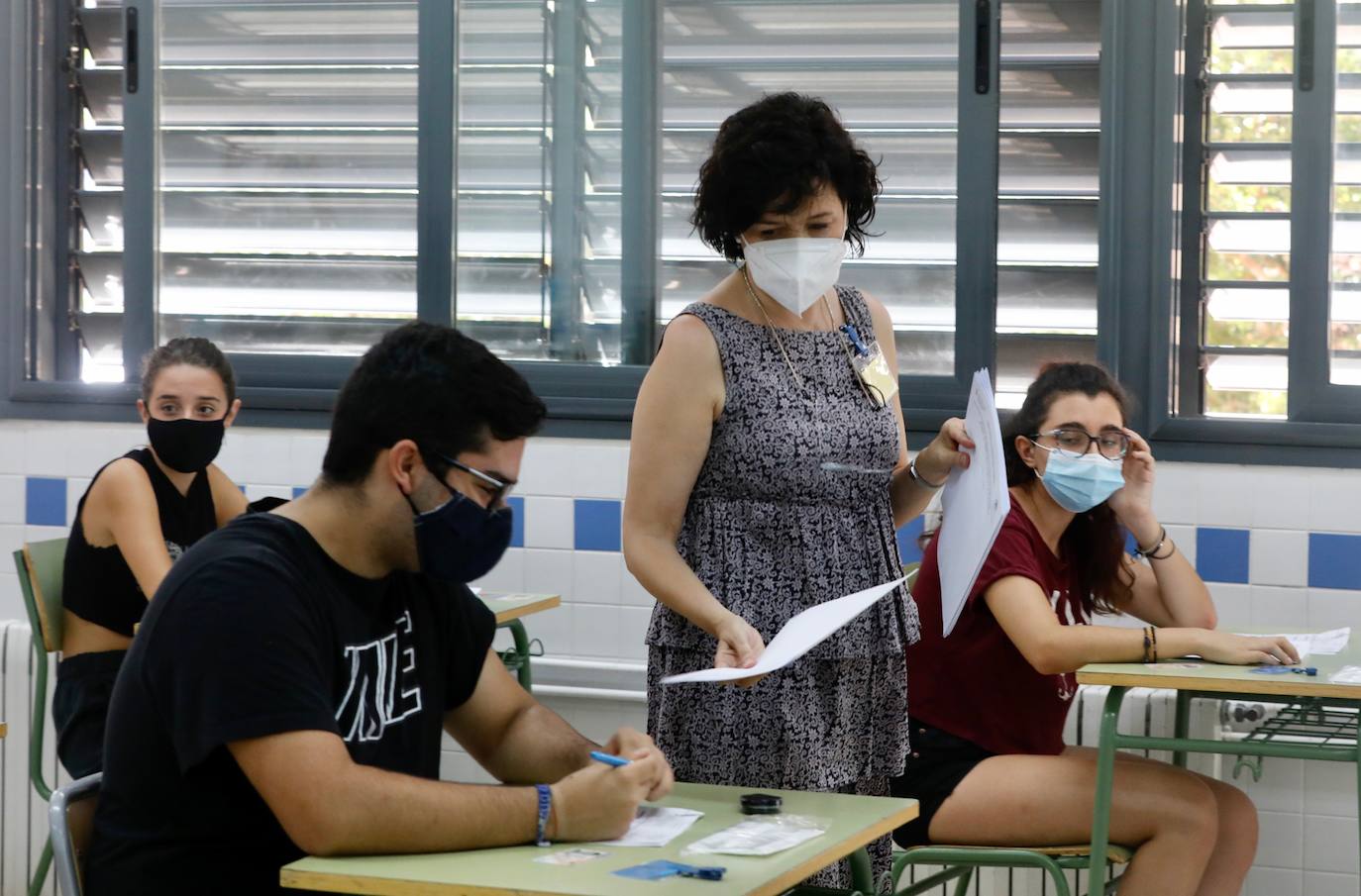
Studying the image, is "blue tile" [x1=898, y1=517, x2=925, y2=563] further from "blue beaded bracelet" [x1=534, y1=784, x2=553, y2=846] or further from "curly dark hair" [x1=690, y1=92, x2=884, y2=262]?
"blue beaded bracelet" [x1=534, y1=784, x2=553, y2=846]

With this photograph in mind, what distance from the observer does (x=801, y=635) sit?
72.2 inches

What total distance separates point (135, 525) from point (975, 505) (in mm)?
1706

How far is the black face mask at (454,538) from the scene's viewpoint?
1.69 meters

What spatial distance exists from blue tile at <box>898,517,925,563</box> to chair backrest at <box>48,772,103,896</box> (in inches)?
89.5

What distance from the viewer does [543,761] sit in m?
1.90

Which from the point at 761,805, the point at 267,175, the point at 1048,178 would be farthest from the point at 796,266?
the point at 267,175

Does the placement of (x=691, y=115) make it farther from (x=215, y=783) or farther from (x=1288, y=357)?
(x=215, y=783)

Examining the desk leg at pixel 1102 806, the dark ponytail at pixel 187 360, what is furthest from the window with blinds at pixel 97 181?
the desk leg at pixel 1102 806

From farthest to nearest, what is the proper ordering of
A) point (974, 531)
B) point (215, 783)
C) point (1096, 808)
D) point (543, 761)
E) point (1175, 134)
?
point (1175, 134) < point (1096, 808) < point (974, 531) < point (543, 761) < point (215, 783)

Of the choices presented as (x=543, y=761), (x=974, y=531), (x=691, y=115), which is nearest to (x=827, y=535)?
(x=974, y=531)

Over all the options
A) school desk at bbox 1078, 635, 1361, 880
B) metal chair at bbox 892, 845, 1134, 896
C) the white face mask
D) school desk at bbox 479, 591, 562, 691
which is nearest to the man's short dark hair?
the white face mask

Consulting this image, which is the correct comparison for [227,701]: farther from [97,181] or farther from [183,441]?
[97,181]

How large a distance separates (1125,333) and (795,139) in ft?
5.41

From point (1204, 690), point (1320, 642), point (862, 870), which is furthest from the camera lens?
point (1320, 642)
